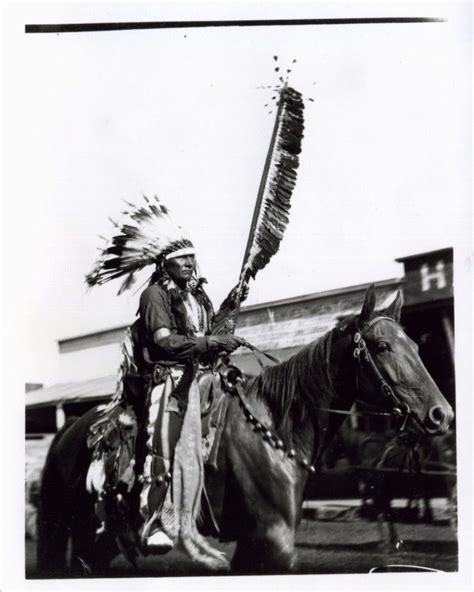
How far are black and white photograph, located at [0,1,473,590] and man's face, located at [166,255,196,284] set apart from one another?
1cm

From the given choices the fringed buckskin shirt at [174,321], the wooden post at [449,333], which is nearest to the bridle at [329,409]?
the fringed buckskin shirt at [174,321]

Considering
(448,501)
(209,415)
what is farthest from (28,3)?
(448,501)

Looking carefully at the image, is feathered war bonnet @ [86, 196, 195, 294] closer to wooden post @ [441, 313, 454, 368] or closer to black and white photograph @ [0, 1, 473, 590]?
black and white photograph @ [0, 1, 473, 590]

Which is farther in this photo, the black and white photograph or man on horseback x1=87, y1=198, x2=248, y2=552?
the black and white photograph

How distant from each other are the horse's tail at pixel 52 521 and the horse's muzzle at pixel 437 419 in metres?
2.18

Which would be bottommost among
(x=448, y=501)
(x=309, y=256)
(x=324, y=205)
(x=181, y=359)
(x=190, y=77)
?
(x=448, y=501)

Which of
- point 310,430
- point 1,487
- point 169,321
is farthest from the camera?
point 1,487

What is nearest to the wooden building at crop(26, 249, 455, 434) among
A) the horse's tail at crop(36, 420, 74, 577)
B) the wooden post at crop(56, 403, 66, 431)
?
the wooden post at crop(56, 403, 66, 431)

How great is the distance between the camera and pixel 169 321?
182 inches

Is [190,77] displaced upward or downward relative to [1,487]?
upward

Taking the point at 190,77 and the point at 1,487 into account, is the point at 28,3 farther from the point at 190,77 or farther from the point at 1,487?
the point at 1,487

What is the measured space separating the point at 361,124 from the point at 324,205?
57 centimetres

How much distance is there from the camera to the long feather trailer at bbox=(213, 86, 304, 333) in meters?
4.98

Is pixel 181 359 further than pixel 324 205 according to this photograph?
No
